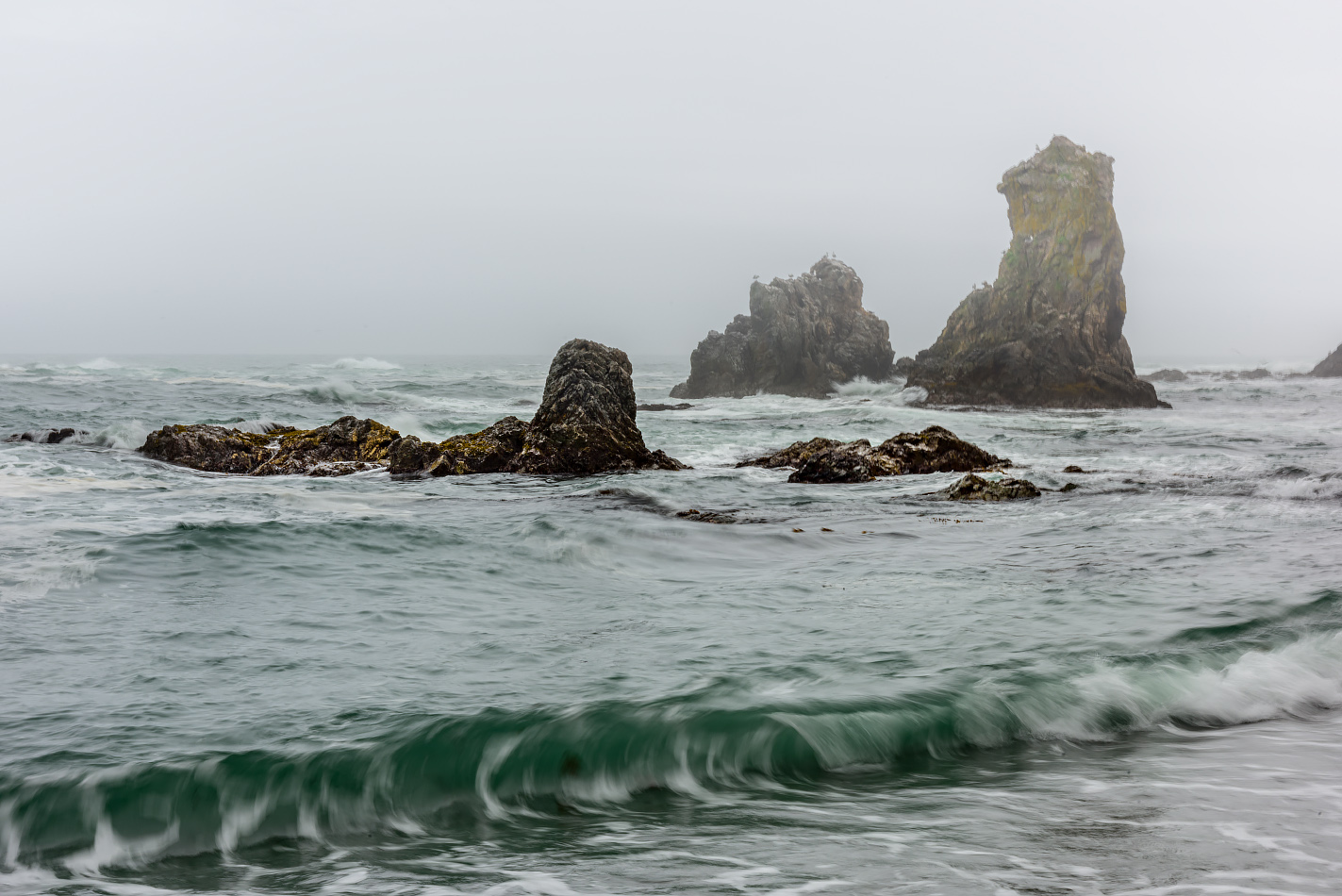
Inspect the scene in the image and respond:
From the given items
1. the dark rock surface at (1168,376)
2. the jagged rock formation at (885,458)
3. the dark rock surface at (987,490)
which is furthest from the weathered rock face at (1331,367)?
the dark rock surface at (987,490)

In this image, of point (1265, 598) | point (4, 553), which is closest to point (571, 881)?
point (1265, 598)

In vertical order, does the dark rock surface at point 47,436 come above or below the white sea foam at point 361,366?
below

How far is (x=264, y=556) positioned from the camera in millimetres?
7594

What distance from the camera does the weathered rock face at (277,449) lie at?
14945 millimetres

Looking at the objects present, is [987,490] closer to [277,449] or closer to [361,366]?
[277,449]

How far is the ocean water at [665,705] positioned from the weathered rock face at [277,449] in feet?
17.5

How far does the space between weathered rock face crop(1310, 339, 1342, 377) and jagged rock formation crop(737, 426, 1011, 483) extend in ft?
193

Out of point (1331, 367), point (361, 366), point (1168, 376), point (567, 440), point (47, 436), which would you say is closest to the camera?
point (567, 440)

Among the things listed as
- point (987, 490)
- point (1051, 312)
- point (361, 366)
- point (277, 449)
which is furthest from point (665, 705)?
point (361, 366)

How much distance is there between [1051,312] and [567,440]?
29979 mm

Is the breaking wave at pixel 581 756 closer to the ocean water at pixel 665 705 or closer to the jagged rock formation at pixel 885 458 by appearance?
the ocean water at pixel 665 705

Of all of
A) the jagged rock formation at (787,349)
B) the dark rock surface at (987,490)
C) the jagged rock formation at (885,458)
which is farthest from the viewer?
the jagged rock formation at (787,349)

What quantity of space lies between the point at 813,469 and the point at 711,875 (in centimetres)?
1177

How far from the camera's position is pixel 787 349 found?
45062 mm
